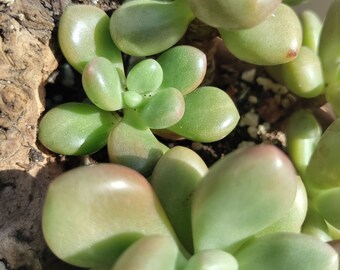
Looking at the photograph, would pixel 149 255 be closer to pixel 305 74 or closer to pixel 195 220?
pixel 195 220


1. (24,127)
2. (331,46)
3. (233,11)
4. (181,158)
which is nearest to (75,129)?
(24,127)

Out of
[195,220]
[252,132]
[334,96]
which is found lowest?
[252,132]

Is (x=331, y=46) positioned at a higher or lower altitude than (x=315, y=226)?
higher

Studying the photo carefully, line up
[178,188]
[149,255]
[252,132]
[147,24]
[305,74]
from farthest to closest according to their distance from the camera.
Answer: [252,132] < [305,74] < [147,24] < [178,188] < [149,255]

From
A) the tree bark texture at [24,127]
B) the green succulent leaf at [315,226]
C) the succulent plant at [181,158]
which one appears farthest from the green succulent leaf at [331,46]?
the tree bark texture at [24,127]

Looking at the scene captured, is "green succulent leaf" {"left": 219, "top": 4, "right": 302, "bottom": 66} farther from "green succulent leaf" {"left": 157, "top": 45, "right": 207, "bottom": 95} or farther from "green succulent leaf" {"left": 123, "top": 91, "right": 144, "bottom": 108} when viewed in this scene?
"green succulent leaf" {"left": 123, "top": 91, "right": 144, "bottom": 108}

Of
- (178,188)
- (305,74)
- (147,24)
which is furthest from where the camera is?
(305,74)

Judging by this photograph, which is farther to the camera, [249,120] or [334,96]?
[249,120]
